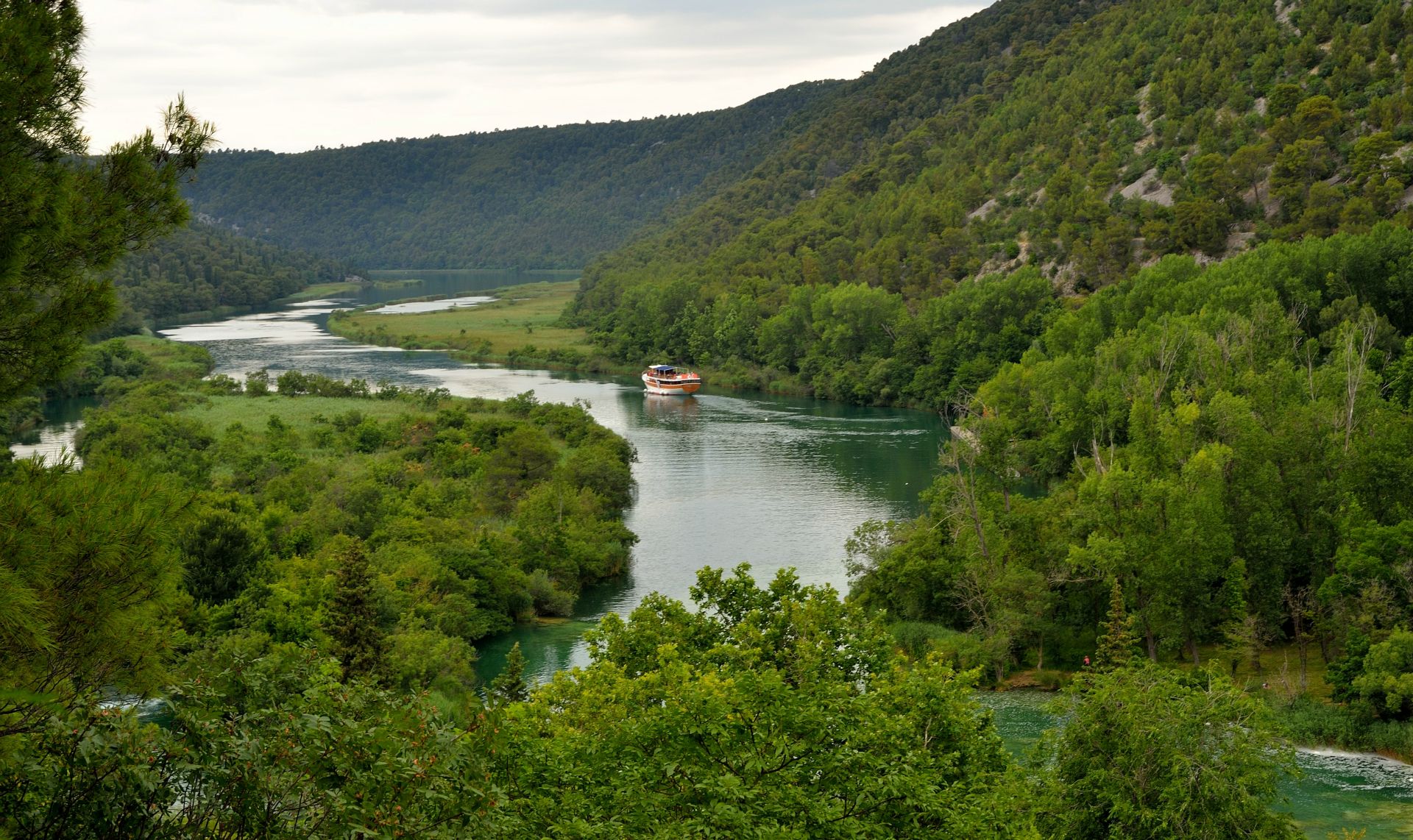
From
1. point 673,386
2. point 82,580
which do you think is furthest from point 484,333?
point 82,580

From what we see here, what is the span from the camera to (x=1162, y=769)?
70.3 feet

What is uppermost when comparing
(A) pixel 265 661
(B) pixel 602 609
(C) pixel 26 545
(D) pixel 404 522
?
(C) pixel 26 545

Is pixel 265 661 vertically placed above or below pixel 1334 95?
below

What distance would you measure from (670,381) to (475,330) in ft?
157

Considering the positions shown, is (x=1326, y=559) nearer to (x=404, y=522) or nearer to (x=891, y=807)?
(x=891, y=807)

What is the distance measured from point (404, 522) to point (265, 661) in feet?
114

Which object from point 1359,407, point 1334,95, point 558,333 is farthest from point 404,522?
point 558,333

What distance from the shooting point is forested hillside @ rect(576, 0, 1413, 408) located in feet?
283

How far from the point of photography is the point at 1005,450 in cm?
4384

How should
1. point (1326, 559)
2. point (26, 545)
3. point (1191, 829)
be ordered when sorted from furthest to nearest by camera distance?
point (1326, 559)
point (1191, 829)
point (26, 545)

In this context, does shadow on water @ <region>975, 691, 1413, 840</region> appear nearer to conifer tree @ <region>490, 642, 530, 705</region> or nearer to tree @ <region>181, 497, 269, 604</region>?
conifer tree @ <region>490, 642, 530, 705</region>

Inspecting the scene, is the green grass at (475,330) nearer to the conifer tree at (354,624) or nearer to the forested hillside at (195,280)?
the forested hillside at (195,280)

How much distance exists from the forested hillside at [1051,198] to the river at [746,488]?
711cm

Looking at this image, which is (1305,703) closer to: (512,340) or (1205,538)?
(1205,538)
